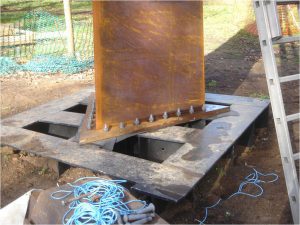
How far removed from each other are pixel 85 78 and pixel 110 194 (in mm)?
5352

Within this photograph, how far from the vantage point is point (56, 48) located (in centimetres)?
977

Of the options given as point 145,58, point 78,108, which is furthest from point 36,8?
point 145,58

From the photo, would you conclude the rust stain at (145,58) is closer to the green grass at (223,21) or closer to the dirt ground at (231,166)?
the dirt ground at (231,166)

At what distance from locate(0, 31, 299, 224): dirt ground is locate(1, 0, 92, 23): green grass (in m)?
8.64

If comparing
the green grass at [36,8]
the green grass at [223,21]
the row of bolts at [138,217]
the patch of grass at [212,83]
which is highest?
the green grass at [36,8]

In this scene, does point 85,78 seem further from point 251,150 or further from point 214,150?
point 214,150

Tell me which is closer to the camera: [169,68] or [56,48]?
[169,68]

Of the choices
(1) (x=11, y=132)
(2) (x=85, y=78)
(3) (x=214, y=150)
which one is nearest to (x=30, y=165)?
(1) (x=11, y=132)

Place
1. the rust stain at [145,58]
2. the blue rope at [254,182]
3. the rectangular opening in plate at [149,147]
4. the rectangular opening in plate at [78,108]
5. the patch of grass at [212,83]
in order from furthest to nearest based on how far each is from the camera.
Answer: the patch of grass at [212,83], the rectangular opening in plate at [78,108], the rectangular opening in plate at [149,147], the rust stain at [145,58], the blue rope at [254,182]

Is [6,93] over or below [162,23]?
below

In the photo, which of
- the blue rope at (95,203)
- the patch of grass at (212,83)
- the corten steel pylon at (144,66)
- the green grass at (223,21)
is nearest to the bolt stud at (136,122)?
the corten steel pylon at (144,66)

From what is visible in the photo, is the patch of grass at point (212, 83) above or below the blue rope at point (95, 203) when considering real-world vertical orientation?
above

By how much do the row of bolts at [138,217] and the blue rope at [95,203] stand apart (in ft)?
0.13

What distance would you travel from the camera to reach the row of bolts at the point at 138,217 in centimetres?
238
